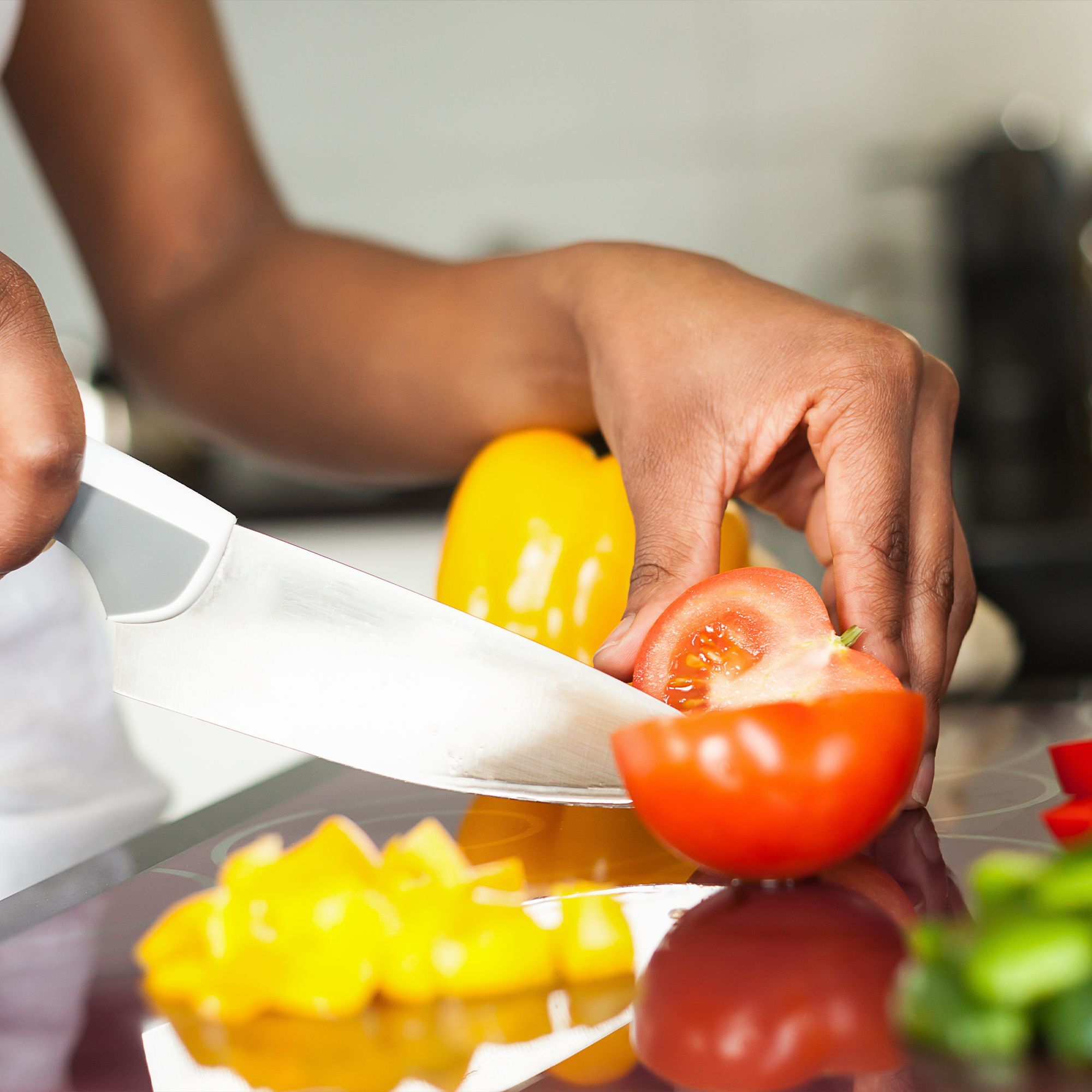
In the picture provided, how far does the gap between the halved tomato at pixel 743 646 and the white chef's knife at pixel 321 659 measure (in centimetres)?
5

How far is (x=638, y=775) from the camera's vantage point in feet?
2.00

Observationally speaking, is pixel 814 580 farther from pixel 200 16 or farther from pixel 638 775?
pixel 638 775

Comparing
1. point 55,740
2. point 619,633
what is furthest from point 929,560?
point 55,740

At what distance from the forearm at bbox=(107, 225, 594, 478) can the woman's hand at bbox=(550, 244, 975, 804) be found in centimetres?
18

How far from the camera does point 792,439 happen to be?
3.01 feet

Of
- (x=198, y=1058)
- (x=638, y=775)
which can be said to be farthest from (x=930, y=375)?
(x=198, y=1058)

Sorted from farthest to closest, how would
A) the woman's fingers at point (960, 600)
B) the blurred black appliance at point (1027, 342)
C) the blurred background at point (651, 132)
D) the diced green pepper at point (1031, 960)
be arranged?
the blurred background at point (651, 132) < the blurred black appliance at point (1027, 342) < the woman's fingers at point (960, 600) < the diced green pepper at point (1031, 960)

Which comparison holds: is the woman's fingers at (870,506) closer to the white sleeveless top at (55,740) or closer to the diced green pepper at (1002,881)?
the diced green pepper at (1002,881)

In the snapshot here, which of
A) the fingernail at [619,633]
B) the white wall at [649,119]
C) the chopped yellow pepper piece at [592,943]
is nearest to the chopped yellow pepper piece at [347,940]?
the chopped yellow pepper piece at [592,943]

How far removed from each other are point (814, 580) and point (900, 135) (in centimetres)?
189

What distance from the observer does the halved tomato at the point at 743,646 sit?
699mm

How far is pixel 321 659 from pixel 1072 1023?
460 millimetres

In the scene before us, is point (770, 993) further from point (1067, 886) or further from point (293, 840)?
point (293, 840)

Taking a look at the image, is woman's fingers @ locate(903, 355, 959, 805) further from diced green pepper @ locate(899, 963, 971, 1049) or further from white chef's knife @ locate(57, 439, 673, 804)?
diced green pepper @ locate(899, 963, 971, 1049)
